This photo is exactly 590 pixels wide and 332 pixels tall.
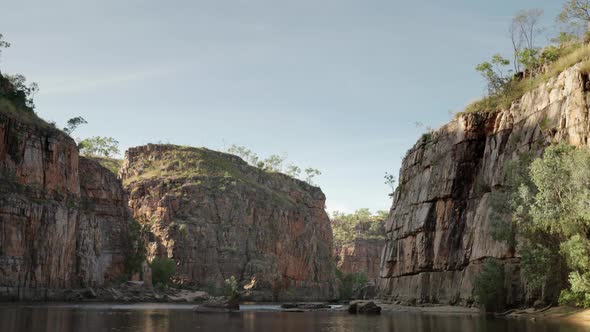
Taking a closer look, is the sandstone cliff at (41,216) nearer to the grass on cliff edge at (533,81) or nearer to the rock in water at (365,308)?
the rock in water at (365,308)

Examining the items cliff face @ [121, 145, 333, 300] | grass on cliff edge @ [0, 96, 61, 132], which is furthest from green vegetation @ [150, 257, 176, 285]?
grass on cliff edge @ [0, 96, 61, 132]

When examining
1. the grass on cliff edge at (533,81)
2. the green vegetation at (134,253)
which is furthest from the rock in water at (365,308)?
the green vegetation at (134,253)

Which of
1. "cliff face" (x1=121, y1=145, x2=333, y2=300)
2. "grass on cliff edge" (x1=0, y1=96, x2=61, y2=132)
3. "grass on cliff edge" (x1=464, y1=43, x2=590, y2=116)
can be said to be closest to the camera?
"grass on cliff edge" (x1=464, y1=43, x2=590, y2=116)

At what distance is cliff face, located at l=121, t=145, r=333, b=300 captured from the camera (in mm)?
161375

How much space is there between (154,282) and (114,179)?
25.3 meters

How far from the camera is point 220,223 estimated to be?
171250mm

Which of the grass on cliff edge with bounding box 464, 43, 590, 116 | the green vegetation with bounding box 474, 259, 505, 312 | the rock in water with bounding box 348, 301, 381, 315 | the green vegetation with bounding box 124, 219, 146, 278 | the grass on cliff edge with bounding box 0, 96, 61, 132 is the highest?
the grass on cliff edge with bounding box 0, 96, 61, 132

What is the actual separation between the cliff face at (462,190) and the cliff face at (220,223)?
83723mm

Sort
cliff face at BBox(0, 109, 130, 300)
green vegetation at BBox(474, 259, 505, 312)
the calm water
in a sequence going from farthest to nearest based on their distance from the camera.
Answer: cliff face at BBox(0, 109, 130, 300), green vegetation at BBox(474, 259, 505, 312), the calm water

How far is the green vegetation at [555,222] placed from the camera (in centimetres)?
4112

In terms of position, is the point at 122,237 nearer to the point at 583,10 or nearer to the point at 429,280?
the point at 429,280

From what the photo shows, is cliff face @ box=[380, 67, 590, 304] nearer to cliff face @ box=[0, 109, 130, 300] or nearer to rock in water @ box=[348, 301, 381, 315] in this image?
rock in water @ box=[348, 301, 381, 315]

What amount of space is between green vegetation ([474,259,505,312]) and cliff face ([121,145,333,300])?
11071 centimetres

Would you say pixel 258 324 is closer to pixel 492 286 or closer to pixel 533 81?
pixel 492 286
